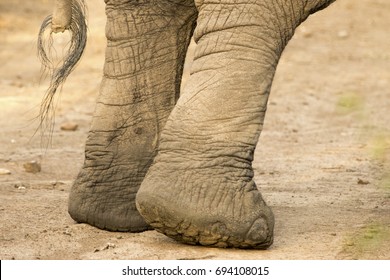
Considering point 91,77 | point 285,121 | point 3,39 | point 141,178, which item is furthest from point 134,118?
point 3,39

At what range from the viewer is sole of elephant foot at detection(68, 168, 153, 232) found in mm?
3662

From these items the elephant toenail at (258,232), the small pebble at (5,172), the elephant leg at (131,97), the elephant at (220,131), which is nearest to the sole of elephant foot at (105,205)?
the elephant leg at (131,97)

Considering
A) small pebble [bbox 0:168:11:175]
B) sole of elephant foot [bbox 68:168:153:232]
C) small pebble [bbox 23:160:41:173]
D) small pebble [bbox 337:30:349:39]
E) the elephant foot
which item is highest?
small pebble [bbox 337:30:349:39]

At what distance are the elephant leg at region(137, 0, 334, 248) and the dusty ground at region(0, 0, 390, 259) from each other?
0.26ft

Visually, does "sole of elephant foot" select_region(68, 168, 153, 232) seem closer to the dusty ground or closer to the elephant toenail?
the dusty ground

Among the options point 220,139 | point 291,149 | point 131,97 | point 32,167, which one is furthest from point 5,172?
point 220,139

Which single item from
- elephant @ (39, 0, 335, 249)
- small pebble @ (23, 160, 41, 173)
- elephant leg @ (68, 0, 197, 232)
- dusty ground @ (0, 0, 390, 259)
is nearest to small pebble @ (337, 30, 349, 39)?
dusty ground @ (0, 0, 390, 259)

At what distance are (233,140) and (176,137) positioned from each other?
15 centimetres

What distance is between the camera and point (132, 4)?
3.83 metres

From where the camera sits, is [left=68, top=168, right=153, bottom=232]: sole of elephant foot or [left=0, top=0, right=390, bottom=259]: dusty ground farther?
[left=68, top=168, right=153, bottom=232]: sole of elephant foot

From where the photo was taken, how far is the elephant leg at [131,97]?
3.74 m

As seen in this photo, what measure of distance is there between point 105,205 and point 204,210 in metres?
0.51
